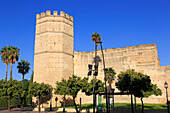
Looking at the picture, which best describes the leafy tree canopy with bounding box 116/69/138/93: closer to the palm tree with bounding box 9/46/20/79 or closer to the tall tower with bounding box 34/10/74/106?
the tall tower with bounding box 34/10/74/106

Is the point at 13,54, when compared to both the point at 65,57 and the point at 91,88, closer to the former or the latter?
the point at 65,57

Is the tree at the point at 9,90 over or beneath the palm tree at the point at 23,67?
beneath

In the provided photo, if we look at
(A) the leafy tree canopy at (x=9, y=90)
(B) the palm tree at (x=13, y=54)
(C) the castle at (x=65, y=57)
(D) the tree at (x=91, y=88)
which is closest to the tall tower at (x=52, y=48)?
(C) the castle at (x=65, y=57)

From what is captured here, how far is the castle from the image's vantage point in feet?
127

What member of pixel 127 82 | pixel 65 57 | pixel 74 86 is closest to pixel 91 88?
pixel 74 86

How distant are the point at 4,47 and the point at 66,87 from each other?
2171 centimetres

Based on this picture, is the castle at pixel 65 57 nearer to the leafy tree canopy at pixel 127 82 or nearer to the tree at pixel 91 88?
the tree at pixel 91 88

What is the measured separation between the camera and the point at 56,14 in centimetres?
4150

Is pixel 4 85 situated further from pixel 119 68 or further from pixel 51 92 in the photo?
pixel 119 68

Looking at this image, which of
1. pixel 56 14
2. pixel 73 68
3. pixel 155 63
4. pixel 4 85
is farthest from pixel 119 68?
pixel 4 85

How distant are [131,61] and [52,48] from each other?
64.6 ft

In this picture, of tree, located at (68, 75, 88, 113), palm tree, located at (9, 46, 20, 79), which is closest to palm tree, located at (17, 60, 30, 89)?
palm tree, located at (9, 46, 20, 79)

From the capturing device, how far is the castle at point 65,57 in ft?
127

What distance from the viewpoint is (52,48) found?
39750 mm
